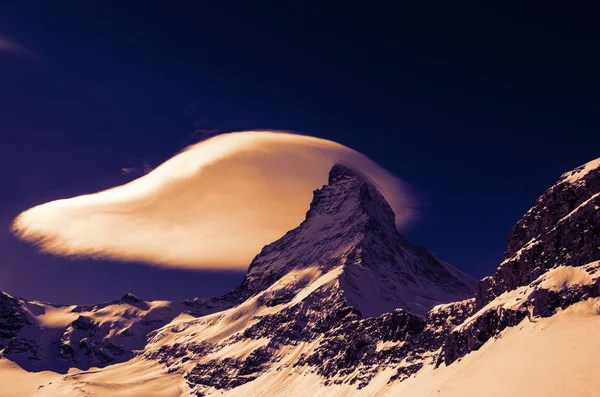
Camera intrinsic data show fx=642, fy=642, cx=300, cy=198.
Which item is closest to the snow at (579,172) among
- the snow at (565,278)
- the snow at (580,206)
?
the snow at (580,206)

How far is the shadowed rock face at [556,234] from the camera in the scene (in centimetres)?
11412

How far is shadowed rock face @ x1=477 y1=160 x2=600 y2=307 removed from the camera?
374 feet

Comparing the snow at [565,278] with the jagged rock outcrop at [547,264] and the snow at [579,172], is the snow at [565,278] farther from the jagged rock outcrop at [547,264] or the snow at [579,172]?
the snow at [579,172]

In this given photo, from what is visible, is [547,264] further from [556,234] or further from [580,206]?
[580,206]

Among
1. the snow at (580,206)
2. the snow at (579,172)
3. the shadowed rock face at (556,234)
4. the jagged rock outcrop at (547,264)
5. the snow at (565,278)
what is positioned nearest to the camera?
the snow at (565,278)

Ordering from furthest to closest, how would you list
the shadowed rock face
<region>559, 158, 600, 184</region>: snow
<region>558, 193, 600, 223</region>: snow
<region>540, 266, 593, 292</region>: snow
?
<region>559, 158, 600, 184</region>: snow, <region>558, 193, 600, 223</region>: snow, the shadowed rock face, <region>540, 266, 593, 292</region>: snow

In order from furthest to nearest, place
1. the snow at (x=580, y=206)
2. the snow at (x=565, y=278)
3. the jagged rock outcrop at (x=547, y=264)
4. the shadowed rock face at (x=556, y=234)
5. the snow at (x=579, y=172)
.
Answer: the snow at (x=579, y=172) < the snow at (x=580, y=206) < the shadowed rock face at (x=556, y=234) < the jagged rock outcrop at (x=547, y=264) < the snow at (x=565, y=278)

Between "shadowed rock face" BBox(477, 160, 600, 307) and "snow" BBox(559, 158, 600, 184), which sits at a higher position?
"snow" BBox(559, 158, 600, 184)

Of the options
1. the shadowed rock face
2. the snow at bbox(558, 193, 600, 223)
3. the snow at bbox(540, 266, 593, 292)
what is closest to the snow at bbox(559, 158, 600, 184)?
the shadowed rock face

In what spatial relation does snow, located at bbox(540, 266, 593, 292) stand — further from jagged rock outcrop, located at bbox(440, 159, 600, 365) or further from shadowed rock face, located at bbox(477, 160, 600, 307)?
shadowed rock face, located at bbox(477, 160, 600, 307)

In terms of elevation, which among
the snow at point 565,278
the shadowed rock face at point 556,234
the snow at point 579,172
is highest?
the snow at point 579,172

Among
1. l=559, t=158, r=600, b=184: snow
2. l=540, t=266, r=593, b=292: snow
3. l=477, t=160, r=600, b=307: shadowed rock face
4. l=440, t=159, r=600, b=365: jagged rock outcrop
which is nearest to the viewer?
l=540, t=266, r=593, b=292: snow

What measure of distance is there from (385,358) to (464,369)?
84.0 meters

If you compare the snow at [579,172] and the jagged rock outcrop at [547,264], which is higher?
the snow at [579,172]
